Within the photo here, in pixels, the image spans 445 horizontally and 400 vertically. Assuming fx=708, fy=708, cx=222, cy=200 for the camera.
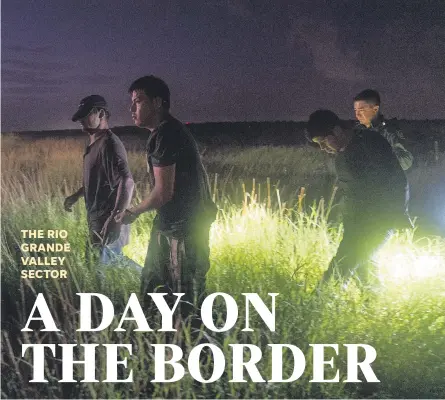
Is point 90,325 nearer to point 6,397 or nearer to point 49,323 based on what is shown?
point 49,323

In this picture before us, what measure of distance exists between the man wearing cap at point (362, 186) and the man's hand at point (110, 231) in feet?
5.11

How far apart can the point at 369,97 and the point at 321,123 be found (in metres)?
0.97

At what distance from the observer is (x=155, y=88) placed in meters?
4.18

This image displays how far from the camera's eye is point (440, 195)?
23.9ft

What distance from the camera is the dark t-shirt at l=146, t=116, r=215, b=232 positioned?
404cm

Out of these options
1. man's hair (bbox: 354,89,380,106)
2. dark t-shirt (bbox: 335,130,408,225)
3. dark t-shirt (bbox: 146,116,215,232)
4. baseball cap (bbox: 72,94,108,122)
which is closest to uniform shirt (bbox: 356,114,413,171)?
man's hair (bbox: 354,89,380,106)

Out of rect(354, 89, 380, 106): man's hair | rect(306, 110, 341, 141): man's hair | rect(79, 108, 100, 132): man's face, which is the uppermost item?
rect(354, 89, 380, 106): man's hair

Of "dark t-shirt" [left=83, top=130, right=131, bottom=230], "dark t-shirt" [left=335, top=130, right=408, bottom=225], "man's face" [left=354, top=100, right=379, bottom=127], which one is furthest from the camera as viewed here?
"man's face" [left=354, top=100, right=379, bottom=127]

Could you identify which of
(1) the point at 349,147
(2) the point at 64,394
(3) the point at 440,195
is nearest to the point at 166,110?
(1) the point at 349,147

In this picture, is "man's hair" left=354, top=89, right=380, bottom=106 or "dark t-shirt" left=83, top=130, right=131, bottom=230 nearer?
"dark t-shirt" left=83, top=130, right=131, bottom=230

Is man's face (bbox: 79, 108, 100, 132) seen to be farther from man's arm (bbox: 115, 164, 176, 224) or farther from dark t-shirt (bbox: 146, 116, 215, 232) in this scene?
man's arm (bbox: 115, 164, 176, 224)

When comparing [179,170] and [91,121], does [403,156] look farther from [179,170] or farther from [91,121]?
[91,121]

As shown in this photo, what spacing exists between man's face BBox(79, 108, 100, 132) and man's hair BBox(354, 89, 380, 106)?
1882mm

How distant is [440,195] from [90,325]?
424 cm
